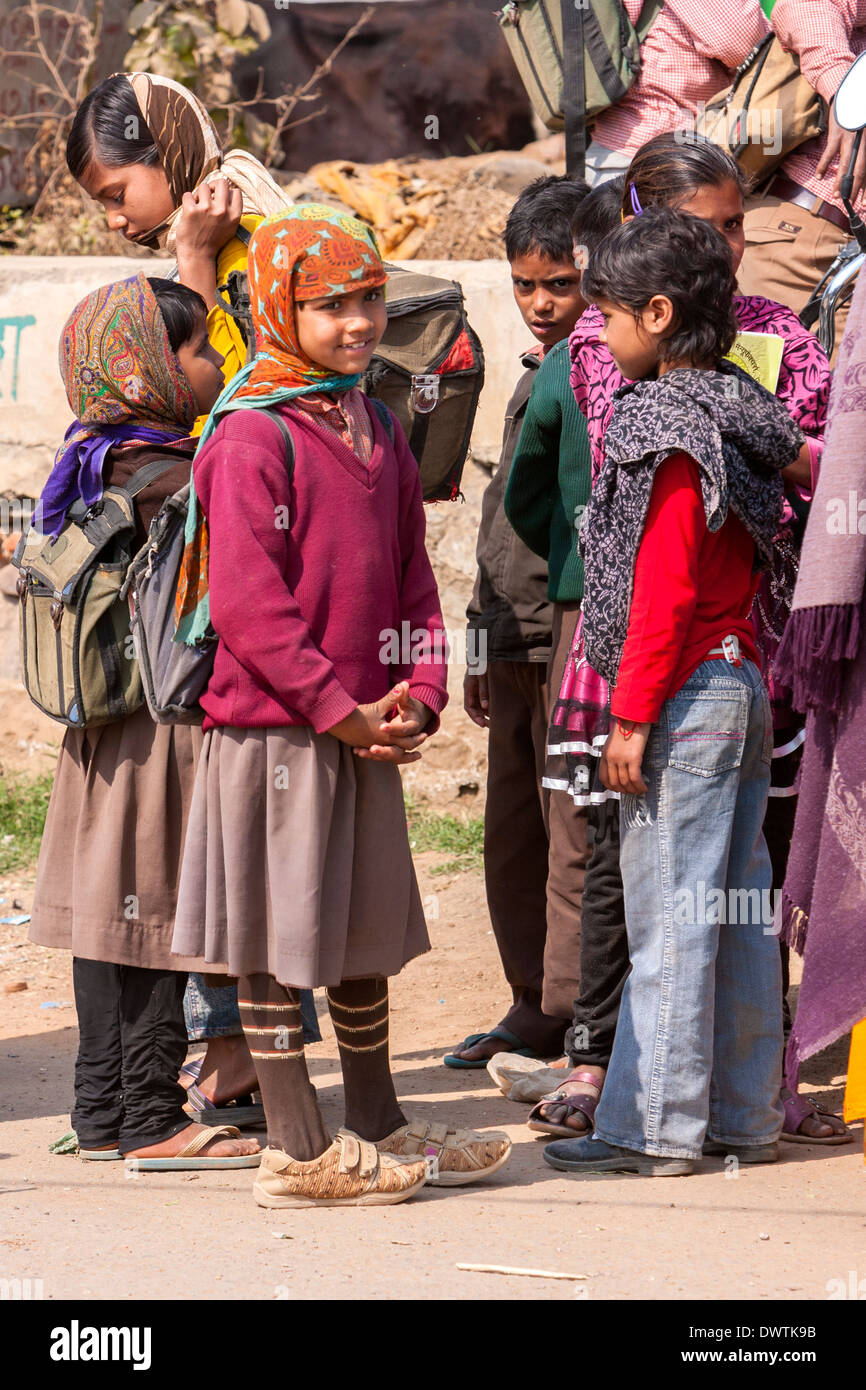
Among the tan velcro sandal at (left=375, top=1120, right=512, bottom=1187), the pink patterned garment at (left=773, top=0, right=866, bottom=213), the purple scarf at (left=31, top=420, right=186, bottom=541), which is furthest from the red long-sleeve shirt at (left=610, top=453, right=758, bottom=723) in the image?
the pink patterned garment at (left=773, top=0, right=866, bottom=213)

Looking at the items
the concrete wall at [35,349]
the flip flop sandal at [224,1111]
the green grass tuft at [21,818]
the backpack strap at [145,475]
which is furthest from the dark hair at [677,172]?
the green grass tuft at [21,818]

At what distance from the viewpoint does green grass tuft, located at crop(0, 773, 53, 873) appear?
21.2 ft

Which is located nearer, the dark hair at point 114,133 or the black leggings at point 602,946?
the black leggings at point 602,946

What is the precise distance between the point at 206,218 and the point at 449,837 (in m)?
3.09

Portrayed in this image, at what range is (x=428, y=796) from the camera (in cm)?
650

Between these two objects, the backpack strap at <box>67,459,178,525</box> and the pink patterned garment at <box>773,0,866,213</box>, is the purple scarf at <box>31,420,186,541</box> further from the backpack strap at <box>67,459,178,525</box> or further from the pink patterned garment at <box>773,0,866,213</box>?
the pink patterned garment at <box>773,0,866,213</box>

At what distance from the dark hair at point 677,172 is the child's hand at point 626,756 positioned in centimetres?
113

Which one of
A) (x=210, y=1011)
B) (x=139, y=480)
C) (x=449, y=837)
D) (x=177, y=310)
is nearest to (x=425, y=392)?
(x=177, y=310)

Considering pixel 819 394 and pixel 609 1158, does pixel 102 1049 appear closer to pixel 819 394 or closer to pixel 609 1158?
pixel 609 1158

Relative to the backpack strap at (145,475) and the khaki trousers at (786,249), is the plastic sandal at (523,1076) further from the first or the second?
the khaki trousers at (786,249)

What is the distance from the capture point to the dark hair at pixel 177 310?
3.48 metres

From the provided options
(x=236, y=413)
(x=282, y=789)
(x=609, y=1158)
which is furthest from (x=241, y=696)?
(x=609, y=1158)

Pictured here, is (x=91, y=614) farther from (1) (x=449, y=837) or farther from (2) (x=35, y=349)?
(2) (x=35, y=349)

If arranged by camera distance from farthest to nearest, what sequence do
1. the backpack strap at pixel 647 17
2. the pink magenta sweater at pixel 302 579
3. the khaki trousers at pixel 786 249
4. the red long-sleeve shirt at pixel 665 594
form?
the backpack strap at pixel 647 17
the khaki trousers at pixel 786 249
the red long-sleeve shirt at pixel 665 594
the pink magenta sweater at pixel 302 579
